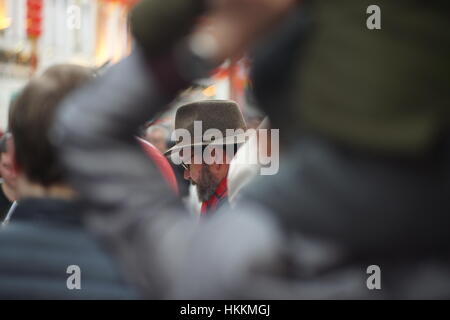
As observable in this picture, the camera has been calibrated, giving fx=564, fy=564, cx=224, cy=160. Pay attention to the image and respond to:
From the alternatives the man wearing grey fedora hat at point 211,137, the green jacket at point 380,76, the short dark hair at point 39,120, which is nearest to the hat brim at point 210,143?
the man wearing grey fedora hat at point 211,137

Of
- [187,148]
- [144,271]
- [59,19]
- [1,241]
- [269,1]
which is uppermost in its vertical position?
[59,19]

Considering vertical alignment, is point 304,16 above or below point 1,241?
above

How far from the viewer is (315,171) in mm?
497

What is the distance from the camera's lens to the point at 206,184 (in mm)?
1536

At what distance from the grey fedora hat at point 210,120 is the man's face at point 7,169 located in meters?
0.44

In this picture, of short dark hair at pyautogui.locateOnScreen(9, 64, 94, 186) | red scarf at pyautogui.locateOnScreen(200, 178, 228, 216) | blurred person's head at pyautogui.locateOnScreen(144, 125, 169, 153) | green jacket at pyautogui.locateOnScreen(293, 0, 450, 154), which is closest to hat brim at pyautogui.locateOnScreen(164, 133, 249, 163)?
red scarf at pyautogui.locateOnScreen(200, 178, 228, 216)

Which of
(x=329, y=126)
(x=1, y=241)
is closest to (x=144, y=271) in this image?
(x=329, y=126)

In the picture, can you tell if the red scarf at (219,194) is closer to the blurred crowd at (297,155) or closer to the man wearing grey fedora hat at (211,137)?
the man wearing grey fedora hat at (211,137)

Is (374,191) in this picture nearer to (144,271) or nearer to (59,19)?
(144,271)

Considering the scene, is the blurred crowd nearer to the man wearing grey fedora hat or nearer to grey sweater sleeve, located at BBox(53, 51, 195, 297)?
grey sweater sleeve, located at BBox(53, 51, 195, 297)

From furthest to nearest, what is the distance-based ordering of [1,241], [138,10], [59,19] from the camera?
[59,19], [1,241], [138,10]

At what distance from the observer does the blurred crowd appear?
491 millimetres

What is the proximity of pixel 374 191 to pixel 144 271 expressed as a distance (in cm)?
22

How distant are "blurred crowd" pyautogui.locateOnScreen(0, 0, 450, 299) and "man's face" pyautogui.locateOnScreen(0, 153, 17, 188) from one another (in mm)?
644
